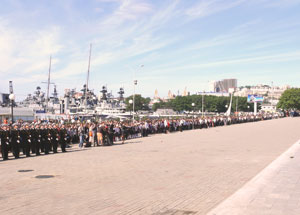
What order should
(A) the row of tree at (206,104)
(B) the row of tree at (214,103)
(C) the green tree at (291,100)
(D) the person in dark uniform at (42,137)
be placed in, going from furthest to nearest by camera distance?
(A) the row of tree at (206,104) < (B) the row of tree at (214,103) < (C) the green tree at (291,100) < (D) the person in dark uniform at (42,137)

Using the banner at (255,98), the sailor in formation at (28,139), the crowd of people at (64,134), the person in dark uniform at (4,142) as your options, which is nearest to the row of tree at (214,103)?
the banner at (255,98)

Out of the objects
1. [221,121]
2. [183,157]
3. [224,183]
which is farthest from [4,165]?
[221,121]

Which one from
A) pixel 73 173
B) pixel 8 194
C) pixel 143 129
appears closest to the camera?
pixel 8 194

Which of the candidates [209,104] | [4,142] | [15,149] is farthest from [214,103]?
[4,142]

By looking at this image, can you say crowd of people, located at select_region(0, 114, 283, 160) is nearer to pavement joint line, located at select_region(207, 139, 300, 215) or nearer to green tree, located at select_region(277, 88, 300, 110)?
pavement joint line, located at select_region(207, 139, 300, 215)

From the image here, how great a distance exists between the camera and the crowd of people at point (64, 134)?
16.6m

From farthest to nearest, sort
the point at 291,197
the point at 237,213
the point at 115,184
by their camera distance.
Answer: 1. the point at 115,184
2. the point at 291,197
3. the point at 237,213

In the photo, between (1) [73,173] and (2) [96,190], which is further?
(1) [73,173]

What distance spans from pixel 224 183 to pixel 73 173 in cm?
527

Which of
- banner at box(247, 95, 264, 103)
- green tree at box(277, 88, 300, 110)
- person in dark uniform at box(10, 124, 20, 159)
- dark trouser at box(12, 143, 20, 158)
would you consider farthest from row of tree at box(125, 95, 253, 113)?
dark trouser at box(12, 143, 20, 158)

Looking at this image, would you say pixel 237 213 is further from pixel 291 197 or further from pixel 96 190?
pixel 96 190

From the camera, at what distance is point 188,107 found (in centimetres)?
17950

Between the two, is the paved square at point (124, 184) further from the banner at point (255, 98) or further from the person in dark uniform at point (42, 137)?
the banner at point (255, 98)

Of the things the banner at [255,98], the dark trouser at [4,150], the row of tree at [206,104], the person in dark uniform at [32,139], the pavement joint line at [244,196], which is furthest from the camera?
the row of tree at [206,104]
